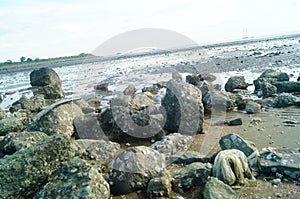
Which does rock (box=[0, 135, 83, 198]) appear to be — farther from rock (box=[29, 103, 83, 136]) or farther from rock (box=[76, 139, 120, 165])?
rock (box=[29, 103, 83, 136])

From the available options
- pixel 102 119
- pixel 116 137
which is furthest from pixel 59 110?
pixel 116 137

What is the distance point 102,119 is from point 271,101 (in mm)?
5142

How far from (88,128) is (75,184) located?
345 centimetres

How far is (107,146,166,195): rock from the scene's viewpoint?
403cm

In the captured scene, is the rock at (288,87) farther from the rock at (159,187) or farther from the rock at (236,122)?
the rock at (159,187)

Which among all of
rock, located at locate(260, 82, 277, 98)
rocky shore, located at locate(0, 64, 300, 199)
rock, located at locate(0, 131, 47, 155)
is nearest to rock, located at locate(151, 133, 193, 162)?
rocky shore, located at locate(0, 64, 300, 199)

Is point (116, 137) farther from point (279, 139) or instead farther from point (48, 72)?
point (48, 72)

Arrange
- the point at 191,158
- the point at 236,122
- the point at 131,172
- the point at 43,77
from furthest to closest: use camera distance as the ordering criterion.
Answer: the point at 43,77 → the point at 236,122 → the point at 191,158 → the point at 131,172

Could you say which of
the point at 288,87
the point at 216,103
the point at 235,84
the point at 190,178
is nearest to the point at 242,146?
the point at 190,178

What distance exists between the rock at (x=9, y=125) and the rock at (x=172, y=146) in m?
4.17

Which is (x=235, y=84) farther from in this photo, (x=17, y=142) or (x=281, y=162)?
(x=17, y=142)

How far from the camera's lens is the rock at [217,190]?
357 cm

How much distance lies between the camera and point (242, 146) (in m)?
4.76

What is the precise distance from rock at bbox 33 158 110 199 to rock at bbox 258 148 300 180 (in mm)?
2489
